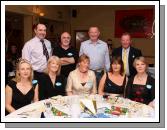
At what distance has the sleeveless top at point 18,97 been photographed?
2.49m

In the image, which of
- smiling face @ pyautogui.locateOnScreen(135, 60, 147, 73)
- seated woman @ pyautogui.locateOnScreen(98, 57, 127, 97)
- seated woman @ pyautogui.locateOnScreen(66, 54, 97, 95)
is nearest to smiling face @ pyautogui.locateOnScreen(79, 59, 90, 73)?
seated woman @ pyautogui.locateOnScreen(66, 54, 97, 95)

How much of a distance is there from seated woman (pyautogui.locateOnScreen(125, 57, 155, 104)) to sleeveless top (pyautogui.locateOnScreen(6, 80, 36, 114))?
Answer: 0.91m

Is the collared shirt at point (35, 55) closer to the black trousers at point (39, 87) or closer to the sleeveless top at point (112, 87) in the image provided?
the black trousers at point (39, 87)

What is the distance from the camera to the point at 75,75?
305 cm

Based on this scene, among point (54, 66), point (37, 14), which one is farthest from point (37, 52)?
point (37, 14)

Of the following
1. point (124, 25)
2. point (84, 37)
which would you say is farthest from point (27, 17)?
point (124, 25)

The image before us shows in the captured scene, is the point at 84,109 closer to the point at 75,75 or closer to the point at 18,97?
the point at 18,97

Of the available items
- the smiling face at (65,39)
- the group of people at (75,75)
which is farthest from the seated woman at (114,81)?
the smiling face at (65,39)

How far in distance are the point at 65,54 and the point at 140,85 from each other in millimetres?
1038

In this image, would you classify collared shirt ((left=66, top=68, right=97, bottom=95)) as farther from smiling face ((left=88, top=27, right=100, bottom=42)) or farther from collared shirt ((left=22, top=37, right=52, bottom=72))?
smiling face ((left=88, top=27, right=100, bottom=42))

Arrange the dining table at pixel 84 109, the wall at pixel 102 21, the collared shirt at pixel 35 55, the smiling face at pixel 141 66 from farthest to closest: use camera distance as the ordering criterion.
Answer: the wall at pixel 102 21
the collared shirt at pixel 35 55
the smiling face at pixel 141 66
the dining table at pixel 84 109

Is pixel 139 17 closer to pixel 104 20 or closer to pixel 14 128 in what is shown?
pixel 104 20

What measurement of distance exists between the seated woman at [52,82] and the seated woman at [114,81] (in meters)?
0.39

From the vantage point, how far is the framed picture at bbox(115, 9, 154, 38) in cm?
747
